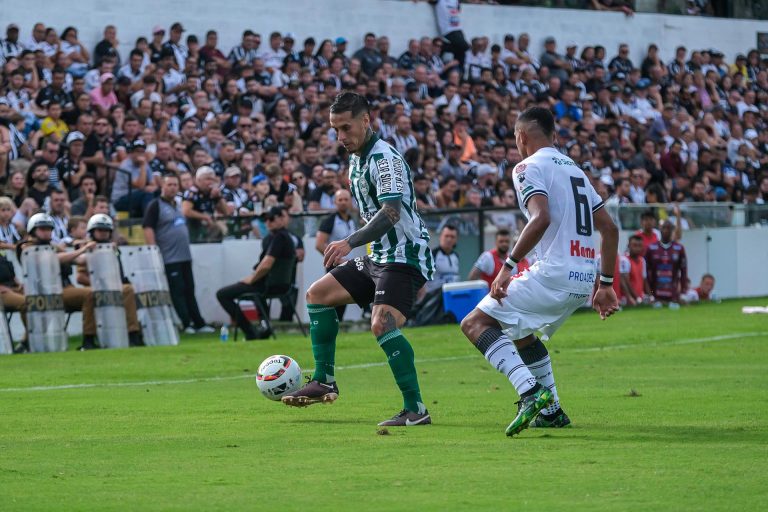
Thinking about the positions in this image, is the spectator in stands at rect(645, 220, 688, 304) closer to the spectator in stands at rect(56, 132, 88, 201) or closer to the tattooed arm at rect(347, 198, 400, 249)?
the spectator in stands at rect(56, 132, 88, 201)

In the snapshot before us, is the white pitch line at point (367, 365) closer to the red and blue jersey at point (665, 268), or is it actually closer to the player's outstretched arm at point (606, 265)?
the player's outstretched arm at point (606, 265)

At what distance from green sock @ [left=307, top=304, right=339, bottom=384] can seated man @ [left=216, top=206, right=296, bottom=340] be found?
975 cm

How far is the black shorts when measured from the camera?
1017cm

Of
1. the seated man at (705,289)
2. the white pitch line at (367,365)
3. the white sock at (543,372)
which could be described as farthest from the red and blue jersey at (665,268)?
the white sock at (543,372)

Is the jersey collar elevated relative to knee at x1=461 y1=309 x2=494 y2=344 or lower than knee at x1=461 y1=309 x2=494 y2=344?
elevated

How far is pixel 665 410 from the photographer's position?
10.9 m

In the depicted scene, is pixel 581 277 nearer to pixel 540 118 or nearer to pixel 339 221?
pixel 540 118

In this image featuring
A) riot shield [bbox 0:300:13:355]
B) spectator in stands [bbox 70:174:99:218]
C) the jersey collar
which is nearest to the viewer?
the jersey collar

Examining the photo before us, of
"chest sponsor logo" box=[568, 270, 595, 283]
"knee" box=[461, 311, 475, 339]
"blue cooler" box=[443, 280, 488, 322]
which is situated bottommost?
"blue cooler" box=[443, 280, 488, 322]

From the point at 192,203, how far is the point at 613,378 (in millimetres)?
10507

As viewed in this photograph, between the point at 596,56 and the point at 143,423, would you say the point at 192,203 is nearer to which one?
the point at 143,423

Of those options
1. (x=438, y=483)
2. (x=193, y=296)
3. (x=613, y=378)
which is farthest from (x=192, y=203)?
(x=438, y=483)

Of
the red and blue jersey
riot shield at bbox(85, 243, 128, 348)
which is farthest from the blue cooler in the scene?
the red and blue jersey

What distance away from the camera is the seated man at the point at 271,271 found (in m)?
20.5
